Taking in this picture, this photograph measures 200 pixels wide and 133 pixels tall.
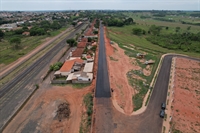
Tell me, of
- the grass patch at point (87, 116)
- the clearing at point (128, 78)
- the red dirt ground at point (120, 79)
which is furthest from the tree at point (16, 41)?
the grass patch at point (87, 116)

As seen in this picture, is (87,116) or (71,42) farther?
(71,42)

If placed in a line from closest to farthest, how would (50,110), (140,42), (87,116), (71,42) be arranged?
(87,116)
(50,110)
(71,42)
(140,42)

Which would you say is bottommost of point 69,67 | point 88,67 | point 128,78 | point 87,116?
point 87,116

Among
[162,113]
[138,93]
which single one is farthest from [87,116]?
[162,113]

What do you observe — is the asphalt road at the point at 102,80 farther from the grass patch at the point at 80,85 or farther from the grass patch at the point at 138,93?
the grass patch at the point at 138,93

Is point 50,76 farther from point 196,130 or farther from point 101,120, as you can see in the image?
point 196,130

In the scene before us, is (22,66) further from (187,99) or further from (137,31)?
(137,31)

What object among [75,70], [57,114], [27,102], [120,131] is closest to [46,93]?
[27,102]
